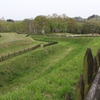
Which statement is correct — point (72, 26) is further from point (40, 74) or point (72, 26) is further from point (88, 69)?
point (88, 69)

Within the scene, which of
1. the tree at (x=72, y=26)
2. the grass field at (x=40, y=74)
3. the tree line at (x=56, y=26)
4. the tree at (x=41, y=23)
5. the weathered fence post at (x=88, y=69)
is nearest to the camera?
the weathered fence post at (x=88, y=69)

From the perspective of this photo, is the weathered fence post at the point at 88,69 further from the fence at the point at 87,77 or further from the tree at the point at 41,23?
the tree at the point at 41,23

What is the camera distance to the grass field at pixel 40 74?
Result: 706 cm

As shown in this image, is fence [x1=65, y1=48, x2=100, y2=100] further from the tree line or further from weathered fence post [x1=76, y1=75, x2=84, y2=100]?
the tree line

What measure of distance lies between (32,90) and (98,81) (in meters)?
3.94

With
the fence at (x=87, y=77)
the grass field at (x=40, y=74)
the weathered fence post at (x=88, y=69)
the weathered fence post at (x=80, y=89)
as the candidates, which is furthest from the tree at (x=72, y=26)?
the weathered fence post at (x=80, y=89)

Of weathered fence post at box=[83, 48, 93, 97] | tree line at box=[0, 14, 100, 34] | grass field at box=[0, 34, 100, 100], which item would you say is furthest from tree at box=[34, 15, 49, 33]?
weathered fence post at box=[83, 48, 93, 97]

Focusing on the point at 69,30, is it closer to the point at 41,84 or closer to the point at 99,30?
the point at 99,30

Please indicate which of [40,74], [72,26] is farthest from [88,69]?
[72,26]

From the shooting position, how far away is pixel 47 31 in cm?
7475

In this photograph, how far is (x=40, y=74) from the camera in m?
20.7

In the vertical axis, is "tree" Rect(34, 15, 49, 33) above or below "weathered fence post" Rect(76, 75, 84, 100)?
above

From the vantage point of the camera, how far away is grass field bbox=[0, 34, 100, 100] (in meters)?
7.06

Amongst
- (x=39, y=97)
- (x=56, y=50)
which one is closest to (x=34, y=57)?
(x=56, y=50)
